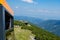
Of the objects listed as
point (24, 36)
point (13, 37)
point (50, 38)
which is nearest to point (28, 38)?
point (24, 36)

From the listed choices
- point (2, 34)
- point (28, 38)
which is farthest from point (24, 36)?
point (2, 34)

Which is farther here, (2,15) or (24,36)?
(24,36)

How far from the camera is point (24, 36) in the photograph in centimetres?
1767

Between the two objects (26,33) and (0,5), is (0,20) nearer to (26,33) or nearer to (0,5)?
(0,5)

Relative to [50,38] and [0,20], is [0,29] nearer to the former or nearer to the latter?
[0,20]

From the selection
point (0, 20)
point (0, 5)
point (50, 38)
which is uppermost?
point (0, 5)

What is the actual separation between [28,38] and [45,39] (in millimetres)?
2259

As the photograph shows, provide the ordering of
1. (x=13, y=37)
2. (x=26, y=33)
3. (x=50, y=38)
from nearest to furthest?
(x=13, y=37) → (x=26, y=33) → (x=50, y=38)

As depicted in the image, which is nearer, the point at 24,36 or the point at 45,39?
the point at 24,36

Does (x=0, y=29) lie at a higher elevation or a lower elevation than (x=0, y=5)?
lower

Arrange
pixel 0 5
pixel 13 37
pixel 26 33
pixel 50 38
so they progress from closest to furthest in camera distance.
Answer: pixel 0 5 → pixel 13 37 → pixel 26 33 → pixel 50 38

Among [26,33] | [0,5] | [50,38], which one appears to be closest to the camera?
[0,5]

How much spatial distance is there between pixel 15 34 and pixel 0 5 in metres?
6.48

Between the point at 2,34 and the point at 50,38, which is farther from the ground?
the point at 2,34
